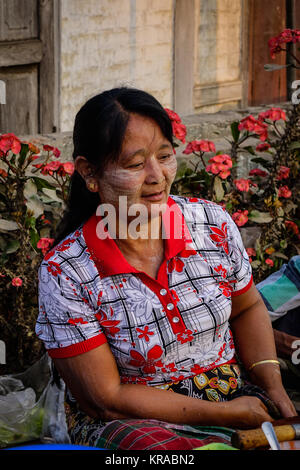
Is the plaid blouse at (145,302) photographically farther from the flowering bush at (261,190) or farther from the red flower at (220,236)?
the flowering bush at (261,190)

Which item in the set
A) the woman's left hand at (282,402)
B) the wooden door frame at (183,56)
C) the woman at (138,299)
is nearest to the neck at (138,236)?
the woman at (138,299)

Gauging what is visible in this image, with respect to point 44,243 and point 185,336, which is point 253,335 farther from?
point 44,243

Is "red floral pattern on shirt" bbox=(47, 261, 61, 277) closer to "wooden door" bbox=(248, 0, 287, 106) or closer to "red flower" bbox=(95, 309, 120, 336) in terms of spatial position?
"red flower" bbox=(95, 309, 120, 336)

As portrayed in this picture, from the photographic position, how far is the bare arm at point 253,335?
2420 millimetres

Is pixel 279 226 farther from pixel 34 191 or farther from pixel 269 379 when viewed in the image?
pixel 269 379

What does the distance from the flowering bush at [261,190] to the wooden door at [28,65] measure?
2.24m

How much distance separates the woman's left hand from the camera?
7.55ft

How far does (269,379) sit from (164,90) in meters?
4.82

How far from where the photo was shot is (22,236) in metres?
3.28

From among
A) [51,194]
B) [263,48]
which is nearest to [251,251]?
[51,194]

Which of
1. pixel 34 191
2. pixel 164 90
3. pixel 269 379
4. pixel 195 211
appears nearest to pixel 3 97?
pixel 164 90

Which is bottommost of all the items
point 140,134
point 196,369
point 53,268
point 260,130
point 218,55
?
point 196,369

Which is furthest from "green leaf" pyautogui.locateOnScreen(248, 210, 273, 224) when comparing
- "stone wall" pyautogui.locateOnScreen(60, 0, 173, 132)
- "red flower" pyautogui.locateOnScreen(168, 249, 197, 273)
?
"stone wall" pyautogui.locateOnScreen(60, 0, 173, 132)

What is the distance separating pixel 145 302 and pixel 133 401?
0.95ft
